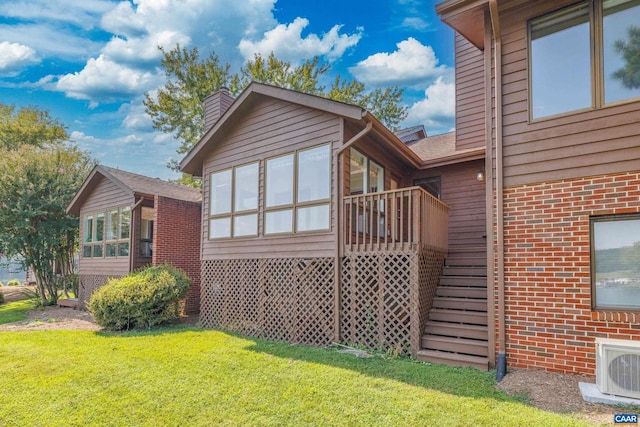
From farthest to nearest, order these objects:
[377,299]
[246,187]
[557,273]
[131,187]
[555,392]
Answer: [131,187], [246,187], [377,299], [557,273], [555,392]

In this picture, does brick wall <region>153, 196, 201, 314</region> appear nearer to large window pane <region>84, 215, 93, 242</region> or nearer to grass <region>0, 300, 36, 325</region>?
large window pane <region>84, 215, 93, 242</region>

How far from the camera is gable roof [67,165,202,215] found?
12164 mm

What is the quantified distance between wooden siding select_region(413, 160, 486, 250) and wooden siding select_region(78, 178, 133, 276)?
31.7 feet

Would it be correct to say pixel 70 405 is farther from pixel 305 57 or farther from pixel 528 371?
pixel 305 57

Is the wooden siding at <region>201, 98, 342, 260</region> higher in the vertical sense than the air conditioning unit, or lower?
higher

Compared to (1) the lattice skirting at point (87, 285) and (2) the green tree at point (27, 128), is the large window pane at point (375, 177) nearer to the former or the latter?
(1) the lattice skirting at point (87, 285)

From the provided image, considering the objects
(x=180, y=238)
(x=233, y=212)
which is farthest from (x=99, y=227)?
(x=233, y=212)

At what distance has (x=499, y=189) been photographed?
541 cm

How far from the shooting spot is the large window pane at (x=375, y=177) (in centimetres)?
847

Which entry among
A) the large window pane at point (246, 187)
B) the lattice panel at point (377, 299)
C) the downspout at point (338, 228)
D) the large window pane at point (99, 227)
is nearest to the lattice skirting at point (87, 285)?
the large window pane at point (99, 227)

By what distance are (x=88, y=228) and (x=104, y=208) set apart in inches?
62.3

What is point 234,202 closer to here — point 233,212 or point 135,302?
point 233,212

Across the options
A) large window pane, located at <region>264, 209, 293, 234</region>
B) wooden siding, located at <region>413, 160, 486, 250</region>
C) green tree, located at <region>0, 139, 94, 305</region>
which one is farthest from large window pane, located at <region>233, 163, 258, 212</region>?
green tree, located at <region>0, 139, 94, 305</region>

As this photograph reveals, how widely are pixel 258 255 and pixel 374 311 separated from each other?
311 centimetres
